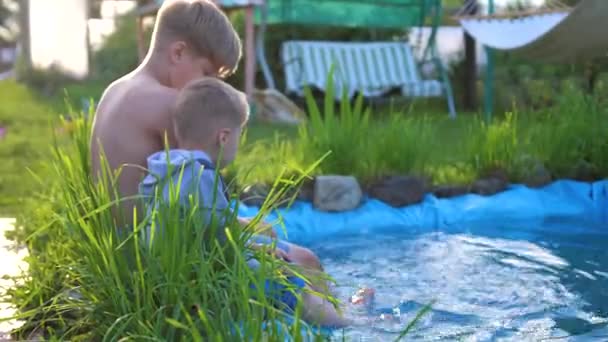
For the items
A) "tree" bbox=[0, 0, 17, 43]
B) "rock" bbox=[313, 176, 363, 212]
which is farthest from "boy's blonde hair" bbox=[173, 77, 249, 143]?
"tree" bbox=[0, 0, 17, 43]

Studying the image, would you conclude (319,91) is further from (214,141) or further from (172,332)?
(172,332)

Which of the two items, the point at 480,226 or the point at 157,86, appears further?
the point at 480,226

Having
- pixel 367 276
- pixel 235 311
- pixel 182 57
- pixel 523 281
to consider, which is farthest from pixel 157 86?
→ pixel 523 281

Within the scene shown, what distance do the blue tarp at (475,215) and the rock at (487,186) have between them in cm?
4

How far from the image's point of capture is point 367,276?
10.6 ft

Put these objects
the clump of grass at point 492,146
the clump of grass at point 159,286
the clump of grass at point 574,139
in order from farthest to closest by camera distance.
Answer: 1. the clump of grass at point 574,139
2. the clump of grass at point 492,146
3. the clump of grass at point 159,286

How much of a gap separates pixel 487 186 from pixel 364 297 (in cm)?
208

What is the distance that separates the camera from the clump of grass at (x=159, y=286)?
172 centimetres

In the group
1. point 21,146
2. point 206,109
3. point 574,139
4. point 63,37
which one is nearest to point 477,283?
point 206,109

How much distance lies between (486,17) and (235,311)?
503 centimetres

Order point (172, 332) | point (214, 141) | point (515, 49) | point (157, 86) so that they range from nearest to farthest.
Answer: point (172, 332) → point (214, 141) → point (157, 86) → point (515, 49)

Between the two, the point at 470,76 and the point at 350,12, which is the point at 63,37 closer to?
the point at 350,12

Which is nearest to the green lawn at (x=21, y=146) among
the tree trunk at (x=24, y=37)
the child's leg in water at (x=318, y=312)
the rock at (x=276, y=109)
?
the tree trunk at (x=24, y=37)

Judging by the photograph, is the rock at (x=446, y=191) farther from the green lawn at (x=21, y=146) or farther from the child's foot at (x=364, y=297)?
the green lawn at (x=21, y=146)
